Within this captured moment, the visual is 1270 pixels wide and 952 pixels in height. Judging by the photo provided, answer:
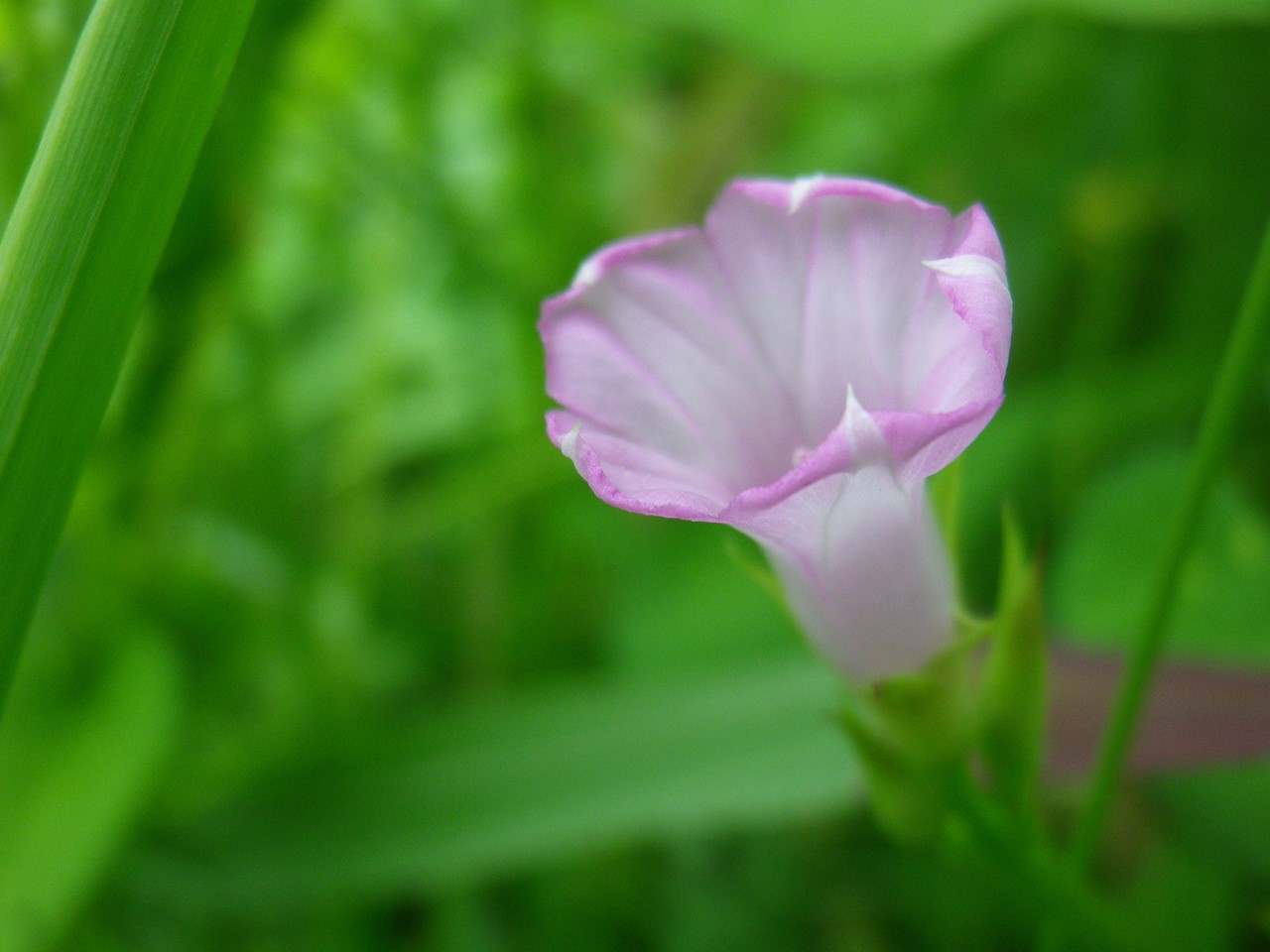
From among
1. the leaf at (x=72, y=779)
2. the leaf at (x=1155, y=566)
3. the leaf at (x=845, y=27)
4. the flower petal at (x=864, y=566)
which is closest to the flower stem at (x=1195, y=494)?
the flower petal at (x=864, y=566)

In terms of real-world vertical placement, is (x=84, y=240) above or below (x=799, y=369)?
above

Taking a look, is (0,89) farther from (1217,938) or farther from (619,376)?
(1217,938)

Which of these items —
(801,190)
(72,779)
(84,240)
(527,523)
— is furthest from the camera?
(527,523)

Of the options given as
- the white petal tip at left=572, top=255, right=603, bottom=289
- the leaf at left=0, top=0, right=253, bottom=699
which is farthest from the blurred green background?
the leaf at left=0, top=0, right=253, bottom=699

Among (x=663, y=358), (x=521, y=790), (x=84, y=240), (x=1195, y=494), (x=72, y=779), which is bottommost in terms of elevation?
(x=521, y=790)

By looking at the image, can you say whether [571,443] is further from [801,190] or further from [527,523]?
[527,523]

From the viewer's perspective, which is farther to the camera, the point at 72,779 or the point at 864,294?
the point at 72,779

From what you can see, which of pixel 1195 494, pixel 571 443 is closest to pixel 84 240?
pixel 571 443

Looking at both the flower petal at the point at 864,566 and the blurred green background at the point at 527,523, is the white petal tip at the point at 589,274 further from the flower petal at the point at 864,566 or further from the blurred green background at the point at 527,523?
the blurred green background at the point at 527,523

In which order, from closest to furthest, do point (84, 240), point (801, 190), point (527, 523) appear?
1. point (84, 240)
2. point (801, 190)
3. point (527, 523)
